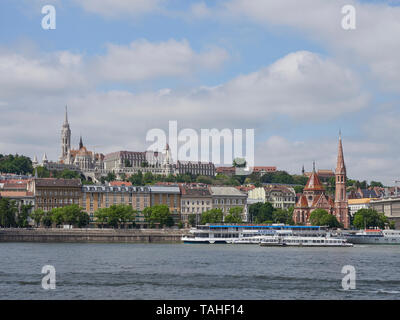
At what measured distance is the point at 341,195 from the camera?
121250 millimetres

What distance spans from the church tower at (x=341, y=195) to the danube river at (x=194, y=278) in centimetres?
6703

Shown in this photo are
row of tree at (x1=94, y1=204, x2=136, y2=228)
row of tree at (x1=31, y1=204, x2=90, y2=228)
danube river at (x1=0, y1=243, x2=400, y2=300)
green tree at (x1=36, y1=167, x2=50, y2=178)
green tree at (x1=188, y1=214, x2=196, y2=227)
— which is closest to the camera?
danube river at (x1=0, y1=243, x2=400, y2=300)

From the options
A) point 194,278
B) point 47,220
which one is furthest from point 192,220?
point 194,278

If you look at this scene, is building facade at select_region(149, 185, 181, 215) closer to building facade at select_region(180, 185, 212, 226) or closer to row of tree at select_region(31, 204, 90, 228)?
building facade at select_region(180, 185, 212, 226)

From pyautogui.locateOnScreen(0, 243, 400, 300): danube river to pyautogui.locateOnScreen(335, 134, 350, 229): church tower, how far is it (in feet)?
220

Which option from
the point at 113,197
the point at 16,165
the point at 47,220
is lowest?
the point at 47,220

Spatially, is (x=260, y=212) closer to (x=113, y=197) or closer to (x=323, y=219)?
(x=323, y=219)

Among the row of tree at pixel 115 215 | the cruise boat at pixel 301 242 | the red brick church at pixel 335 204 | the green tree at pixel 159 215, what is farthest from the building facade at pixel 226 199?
the cruise boat at pixel 301 242

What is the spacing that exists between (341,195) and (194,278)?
8572cm

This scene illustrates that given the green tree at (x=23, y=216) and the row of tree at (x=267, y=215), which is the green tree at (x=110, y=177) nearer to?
the row of tree at (x=267, y=215)

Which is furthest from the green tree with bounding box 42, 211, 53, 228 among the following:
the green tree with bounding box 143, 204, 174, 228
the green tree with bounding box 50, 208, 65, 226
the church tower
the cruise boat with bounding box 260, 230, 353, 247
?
the church tower

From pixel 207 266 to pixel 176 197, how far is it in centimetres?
7105

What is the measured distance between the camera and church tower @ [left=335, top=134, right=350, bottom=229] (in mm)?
119938
